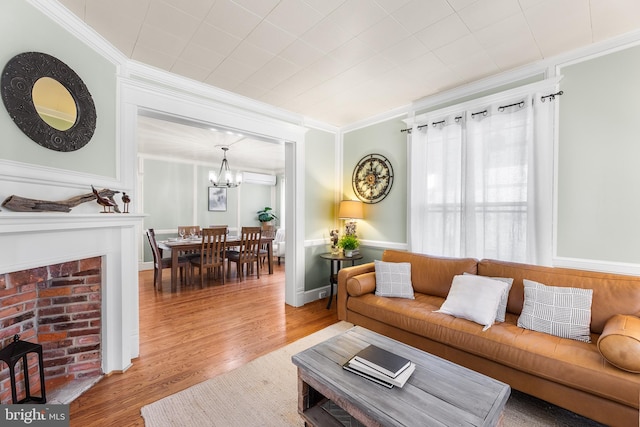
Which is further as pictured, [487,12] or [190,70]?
[190,70]

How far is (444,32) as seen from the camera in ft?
6.42

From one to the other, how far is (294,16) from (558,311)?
279 centimetres

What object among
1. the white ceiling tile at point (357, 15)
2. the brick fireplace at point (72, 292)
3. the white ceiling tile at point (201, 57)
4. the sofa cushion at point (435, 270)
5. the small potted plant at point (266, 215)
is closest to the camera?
the brick fireplace at point (72, 292)

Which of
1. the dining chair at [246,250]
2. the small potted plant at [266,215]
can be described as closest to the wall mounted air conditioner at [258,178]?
the small potted plant at [266,215]

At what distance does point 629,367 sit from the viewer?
1.36 metres

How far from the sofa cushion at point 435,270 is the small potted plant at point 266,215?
5.37 m

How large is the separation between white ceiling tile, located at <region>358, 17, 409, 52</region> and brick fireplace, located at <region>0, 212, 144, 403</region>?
2389 millimetres

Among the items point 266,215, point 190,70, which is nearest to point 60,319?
point 190,70

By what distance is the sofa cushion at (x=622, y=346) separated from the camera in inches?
53.2

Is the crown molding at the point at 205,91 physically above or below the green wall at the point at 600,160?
above

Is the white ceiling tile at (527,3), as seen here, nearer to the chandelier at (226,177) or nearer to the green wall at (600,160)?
the green wall at (600,160)

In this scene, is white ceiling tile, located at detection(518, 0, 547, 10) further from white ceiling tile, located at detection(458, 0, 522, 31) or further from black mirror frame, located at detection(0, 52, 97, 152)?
black mirror frame, located at detection(0, 52, 97, 152)

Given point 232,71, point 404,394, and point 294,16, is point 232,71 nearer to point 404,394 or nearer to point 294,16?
point 294,16

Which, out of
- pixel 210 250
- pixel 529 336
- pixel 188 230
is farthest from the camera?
pixel 188 230
